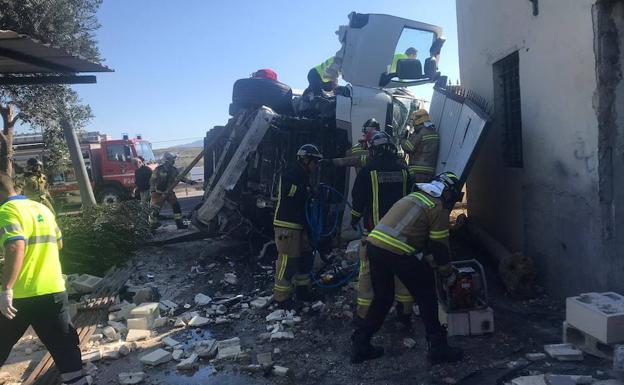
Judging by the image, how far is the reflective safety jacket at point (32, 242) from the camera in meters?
3.07

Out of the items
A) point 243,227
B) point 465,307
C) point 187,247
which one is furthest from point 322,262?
point 187,247

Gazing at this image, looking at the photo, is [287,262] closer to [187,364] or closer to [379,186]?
[379,186]

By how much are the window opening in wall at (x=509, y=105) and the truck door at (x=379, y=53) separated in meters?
1.54

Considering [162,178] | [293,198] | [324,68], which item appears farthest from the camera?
[162,178]

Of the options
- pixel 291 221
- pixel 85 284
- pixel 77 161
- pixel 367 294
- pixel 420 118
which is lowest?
pixel 85 284

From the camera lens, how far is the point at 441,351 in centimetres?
352

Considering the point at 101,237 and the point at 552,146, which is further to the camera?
the point at 101,237

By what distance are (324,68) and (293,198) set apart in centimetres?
361

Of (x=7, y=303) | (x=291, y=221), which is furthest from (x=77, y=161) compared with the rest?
(x=7, y=303)

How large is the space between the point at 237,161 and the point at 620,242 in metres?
4.24

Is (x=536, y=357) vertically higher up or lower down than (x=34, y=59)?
lower down

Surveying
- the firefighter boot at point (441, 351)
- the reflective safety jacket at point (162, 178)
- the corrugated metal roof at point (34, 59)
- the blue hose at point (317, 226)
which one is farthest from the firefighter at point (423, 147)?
the reflective safety jacket at point (162, 178)

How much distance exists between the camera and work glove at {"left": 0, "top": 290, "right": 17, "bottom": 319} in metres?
3.01

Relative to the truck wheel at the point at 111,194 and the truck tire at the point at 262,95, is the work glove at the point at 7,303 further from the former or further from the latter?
the truck wheel at the point at 111,194
